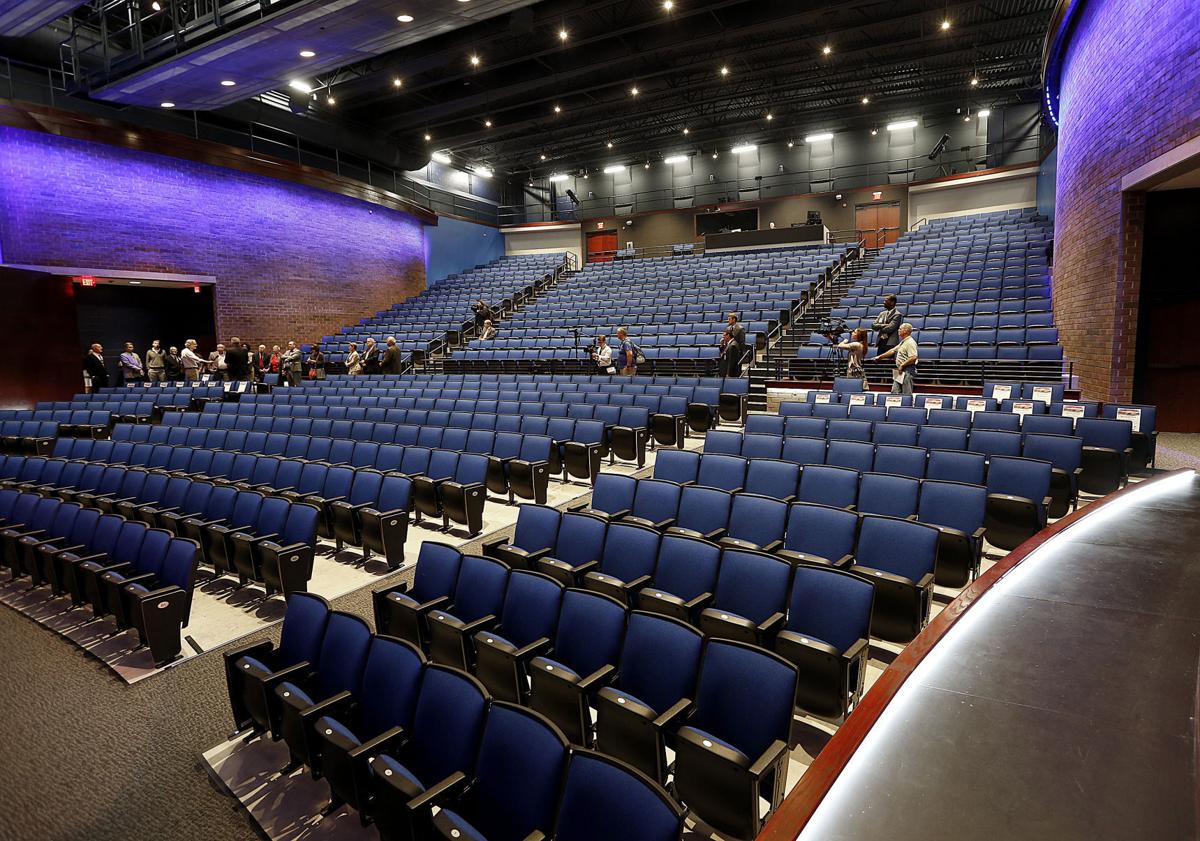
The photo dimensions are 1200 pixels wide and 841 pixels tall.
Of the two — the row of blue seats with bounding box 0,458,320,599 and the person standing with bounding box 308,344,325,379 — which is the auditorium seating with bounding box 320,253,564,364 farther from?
the row of blue seats with bounding box 0,458,320,599

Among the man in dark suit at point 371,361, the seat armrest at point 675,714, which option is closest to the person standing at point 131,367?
the man in dark suit at point 371,361

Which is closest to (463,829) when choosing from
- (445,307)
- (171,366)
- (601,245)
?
(171,366)

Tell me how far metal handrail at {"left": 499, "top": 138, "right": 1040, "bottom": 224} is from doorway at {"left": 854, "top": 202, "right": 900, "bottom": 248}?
671mm

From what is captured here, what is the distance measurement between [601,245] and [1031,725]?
19908 mm

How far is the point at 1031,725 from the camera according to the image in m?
1.58

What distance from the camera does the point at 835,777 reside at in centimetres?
139

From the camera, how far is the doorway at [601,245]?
791 inches

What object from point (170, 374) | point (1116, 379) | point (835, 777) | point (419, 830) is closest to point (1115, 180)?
point (1116, 379)

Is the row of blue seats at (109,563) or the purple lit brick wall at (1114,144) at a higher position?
the purple lit brick wall at (1114,144)

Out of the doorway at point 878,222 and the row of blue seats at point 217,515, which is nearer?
the row of blue seats at point 217,515

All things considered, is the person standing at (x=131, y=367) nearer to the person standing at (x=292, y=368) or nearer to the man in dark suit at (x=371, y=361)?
the person standing at (x=292, y=368)

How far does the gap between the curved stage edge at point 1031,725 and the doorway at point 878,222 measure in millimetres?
16028

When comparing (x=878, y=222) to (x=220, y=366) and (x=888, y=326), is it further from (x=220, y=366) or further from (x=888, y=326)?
(x=220, y=366)

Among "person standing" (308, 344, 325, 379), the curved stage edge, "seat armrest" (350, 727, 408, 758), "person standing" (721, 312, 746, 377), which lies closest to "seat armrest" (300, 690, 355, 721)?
"seat armrest" (350, 727, 408, 758)
